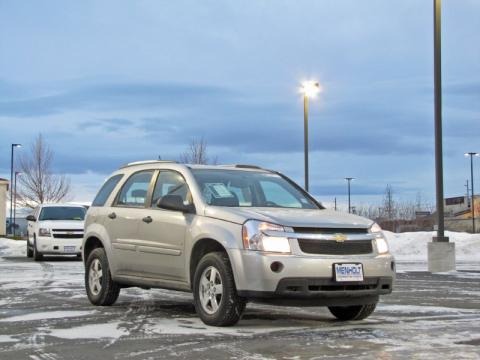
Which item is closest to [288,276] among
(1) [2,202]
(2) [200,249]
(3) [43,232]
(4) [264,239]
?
(4) [264,239]

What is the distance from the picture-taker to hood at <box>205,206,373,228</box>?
297 inches

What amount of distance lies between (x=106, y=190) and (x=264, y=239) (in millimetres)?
3602

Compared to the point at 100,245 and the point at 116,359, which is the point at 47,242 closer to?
the point at 100,245

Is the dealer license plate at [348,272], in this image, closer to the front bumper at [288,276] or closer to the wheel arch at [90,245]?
the front bumper at [288,276]

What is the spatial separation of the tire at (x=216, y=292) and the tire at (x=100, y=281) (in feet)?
6.64

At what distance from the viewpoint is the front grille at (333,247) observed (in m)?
7.47

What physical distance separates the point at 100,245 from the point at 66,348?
145 inches

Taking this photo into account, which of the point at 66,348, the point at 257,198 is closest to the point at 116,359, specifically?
the point at 66,348

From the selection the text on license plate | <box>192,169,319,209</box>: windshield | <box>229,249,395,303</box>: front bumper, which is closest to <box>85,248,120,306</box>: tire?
<box>192,169,319,209</box>: windshield

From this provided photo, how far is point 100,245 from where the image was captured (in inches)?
398

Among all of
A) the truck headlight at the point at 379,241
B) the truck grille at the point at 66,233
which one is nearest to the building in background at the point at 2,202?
the truck grille at the point at 66,233

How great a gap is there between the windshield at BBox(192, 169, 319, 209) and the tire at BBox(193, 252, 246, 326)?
0.82 metres

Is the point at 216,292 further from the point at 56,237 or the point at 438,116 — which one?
the point at 56,237

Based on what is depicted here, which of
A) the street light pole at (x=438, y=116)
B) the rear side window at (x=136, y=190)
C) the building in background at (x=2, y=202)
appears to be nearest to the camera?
the rear side window at (x=136, y=190)
